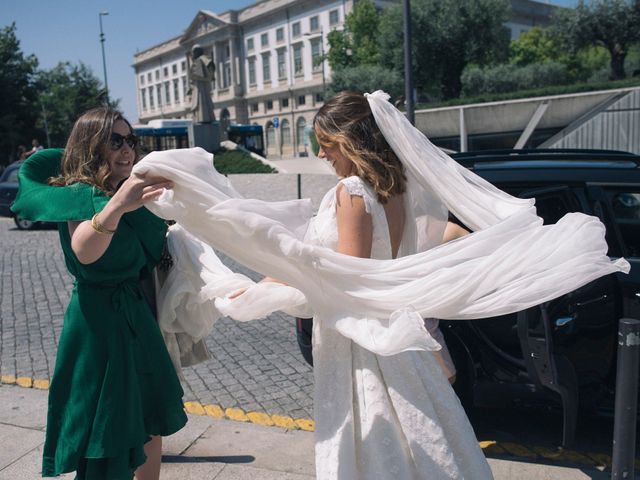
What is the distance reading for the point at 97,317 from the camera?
2.52m

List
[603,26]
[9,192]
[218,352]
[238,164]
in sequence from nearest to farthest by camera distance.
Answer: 1. [218,352]
2. [9,192]
3. [238,164]
4. [603,26]

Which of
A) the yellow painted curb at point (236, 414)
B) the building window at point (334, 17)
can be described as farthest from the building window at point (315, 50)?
the yellow painted curb at point (236, 414)

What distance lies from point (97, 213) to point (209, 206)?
444mm

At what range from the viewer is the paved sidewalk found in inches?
136

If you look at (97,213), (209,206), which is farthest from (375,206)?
(97,213)

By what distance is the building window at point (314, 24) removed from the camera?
71156 mm

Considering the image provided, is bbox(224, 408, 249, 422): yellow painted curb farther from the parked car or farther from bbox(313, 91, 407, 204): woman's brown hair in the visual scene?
the parked car

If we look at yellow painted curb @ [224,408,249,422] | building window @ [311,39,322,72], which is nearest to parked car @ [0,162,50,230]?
yellow painted curb @ [224,408,249,422]

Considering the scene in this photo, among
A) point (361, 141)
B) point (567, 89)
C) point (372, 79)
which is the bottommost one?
point (361, 141)

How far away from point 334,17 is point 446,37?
26.5 meters

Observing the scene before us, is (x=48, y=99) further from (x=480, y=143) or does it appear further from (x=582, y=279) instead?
(x=582, y=279)

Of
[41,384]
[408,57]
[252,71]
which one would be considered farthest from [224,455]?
[252,71]

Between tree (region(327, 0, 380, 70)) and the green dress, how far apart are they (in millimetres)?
52252

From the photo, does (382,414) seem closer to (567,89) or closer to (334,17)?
(567,89)
